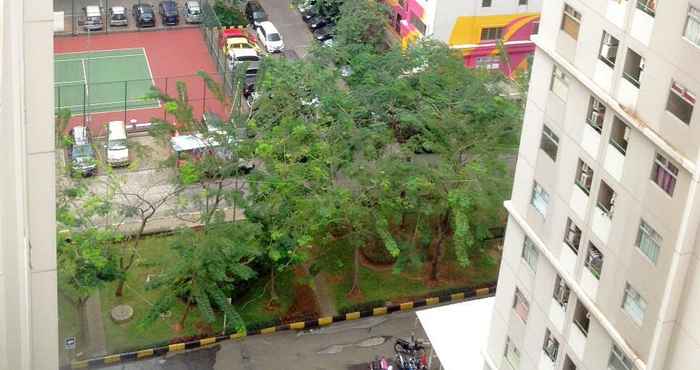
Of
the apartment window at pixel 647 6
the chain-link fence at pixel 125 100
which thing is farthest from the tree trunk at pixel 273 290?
the apartment window at pixel 647 6

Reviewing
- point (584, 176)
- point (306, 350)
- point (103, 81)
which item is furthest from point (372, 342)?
point (103, 81)

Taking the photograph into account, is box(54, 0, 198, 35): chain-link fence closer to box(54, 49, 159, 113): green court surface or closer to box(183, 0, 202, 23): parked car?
box(183, 0, 202, 23): parked car

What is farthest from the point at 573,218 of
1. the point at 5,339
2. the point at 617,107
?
the point at 5,339

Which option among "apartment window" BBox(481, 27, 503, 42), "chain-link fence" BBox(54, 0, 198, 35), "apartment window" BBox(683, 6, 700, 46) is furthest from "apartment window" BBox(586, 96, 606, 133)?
"chain-link fence" BBox(54, 0, 198, 35)

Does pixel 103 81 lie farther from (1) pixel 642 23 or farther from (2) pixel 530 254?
(1) pixel 642 23

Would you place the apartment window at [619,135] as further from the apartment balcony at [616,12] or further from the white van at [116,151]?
the white van at [116,151]
